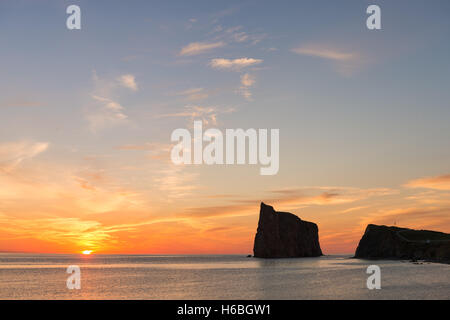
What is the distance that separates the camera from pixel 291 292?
7375 centimetres

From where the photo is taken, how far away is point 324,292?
71.4 meters
